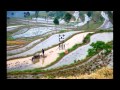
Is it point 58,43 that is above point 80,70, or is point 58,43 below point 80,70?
above

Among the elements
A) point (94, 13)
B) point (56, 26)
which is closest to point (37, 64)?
point (56, 26)

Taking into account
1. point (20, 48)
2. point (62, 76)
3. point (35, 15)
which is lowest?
point (62, 76)

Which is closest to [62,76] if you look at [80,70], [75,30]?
[80,70]

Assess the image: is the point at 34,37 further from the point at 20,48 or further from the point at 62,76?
the point at 62,76

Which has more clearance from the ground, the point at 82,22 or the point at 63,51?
the point at 82,22

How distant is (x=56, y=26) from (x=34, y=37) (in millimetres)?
378

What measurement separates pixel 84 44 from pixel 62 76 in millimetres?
595

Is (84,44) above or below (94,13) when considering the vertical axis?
below

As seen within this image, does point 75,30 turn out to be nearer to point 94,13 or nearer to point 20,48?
point 94,13

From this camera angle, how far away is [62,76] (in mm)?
6945

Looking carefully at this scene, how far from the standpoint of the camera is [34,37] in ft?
22.8

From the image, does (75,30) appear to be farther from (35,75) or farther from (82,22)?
(35,75)

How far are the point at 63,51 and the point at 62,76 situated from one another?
384 mm
